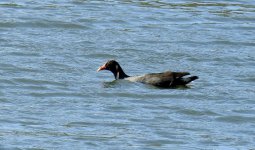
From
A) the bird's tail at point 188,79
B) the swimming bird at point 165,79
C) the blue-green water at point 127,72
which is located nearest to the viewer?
the blue-green water at point 127,72

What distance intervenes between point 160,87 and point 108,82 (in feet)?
2.91

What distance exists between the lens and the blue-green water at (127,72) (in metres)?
14.5

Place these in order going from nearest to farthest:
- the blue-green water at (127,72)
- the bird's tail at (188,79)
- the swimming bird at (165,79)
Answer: the blue-green water at (127,72), the bird's tail at (188,79), the swimming bird at (165,79)

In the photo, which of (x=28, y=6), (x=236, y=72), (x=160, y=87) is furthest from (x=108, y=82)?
(x=28, y=6)

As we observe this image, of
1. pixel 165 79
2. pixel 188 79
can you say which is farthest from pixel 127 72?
pixel 188 79

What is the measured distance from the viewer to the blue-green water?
14.5 meters

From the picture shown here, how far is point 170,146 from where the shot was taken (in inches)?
552

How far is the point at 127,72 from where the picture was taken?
65.1 ft

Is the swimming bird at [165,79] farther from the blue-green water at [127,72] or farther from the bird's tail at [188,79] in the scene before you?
the blue-green water at [127,72]

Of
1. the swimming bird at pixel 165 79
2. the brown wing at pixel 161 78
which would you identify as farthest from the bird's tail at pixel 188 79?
the brown wing at pixel 161 78

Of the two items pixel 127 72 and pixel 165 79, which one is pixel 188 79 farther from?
pixel 127 72

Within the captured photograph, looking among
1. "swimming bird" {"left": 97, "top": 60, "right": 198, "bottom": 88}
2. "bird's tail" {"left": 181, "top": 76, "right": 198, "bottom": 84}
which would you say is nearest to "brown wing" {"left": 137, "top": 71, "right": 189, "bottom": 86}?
"swimming bird" {"left": 97, "top": 60, "right": 198, "bottom": 88}

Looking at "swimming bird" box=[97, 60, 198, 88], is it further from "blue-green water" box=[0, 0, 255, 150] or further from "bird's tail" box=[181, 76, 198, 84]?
"blue-green water" box=[0, 0, 255, 150]

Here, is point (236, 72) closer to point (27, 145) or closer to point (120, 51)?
point (120, 51)
